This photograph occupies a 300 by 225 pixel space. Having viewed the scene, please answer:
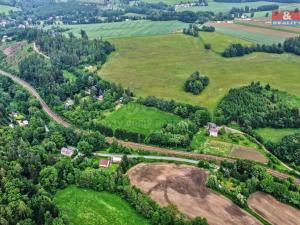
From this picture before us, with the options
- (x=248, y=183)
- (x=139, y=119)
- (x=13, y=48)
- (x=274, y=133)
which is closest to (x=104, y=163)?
(x=139, y=119)

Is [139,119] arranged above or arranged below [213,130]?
above

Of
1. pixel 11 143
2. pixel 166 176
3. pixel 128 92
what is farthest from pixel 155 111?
pixel 11 143

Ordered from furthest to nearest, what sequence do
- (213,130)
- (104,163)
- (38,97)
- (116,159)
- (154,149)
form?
(38,97) < (213,130) < (154,149) < (116,159) < (104,163)

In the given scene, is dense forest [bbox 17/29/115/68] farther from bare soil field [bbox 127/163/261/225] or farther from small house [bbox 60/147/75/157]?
bare soil field [bbox 127/163/261/225]

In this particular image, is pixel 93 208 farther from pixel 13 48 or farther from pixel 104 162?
pixel 13 48

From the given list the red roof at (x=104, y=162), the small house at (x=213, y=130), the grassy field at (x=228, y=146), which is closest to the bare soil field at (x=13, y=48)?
the red roof at (x=104, y=162)

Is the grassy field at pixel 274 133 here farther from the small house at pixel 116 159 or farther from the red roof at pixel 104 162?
the red roof at pixel 104 162

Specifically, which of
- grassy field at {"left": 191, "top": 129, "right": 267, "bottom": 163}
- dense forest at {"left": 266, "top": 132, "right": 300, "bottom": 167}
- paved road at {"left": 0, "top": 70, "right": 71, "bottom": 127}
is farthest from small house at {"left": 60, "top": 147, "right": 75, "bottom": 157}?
dense forest at {"left": 266, "top": 132, "right": 300, "bottom": 167}
